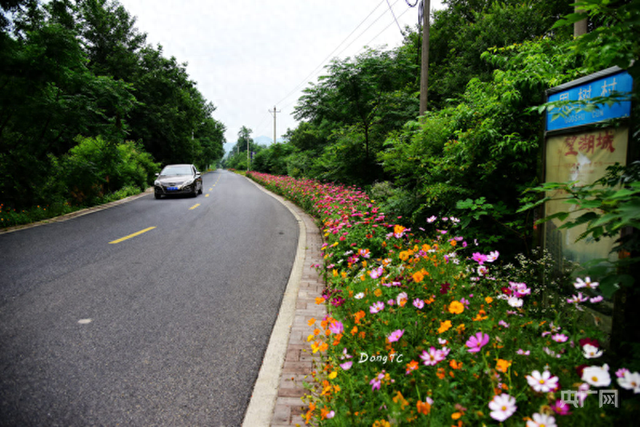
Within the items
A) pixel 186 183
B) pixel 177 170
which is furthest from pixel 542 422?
pixel 177 170

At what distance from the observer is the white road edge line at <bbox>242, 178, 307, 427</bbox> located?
2240 mm

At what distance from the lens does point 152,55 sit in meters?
32.8

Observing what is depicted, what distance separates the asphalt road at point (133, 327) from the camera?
2.30 metres

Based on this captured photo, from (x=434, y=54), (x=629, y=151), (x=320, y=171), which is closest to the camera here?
(x=629, y=151)

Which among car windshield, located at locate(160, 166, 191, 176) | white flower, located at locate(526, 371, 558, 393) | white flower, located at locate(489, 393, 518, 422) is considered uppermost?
car windshield, located at locate(160, 166, 191, 176)

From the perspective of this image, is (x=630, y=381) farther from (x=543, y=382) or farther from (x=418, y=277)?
(x=418, y=277)

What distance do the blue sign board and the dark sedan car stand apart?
51.2 ft

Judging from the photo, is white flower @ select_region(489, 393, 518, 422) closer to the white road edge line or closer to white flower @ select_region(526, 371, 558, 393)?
white flower @ select_region(526, 371, 558, 393)

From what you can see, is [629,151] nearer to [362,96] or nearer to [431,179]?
[431,179]

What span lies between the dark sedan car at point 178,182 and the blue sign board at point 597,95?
1562 centimetres

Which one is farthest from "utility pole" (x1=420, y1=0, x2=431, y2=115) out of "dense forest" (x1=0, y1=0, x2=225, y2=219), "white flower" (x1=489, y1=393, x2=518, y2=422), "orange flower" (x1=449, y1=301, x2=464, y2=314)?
"dense forest" (x1=0, y1=0, x2=225, y2=219)

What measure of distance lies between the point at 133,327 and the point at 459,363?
3.20 metres

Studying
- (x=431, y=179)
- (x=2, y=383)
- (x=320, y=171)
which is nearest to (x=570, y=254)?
(x=431, y=179)

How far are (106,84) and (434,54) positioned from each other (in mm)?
22003
